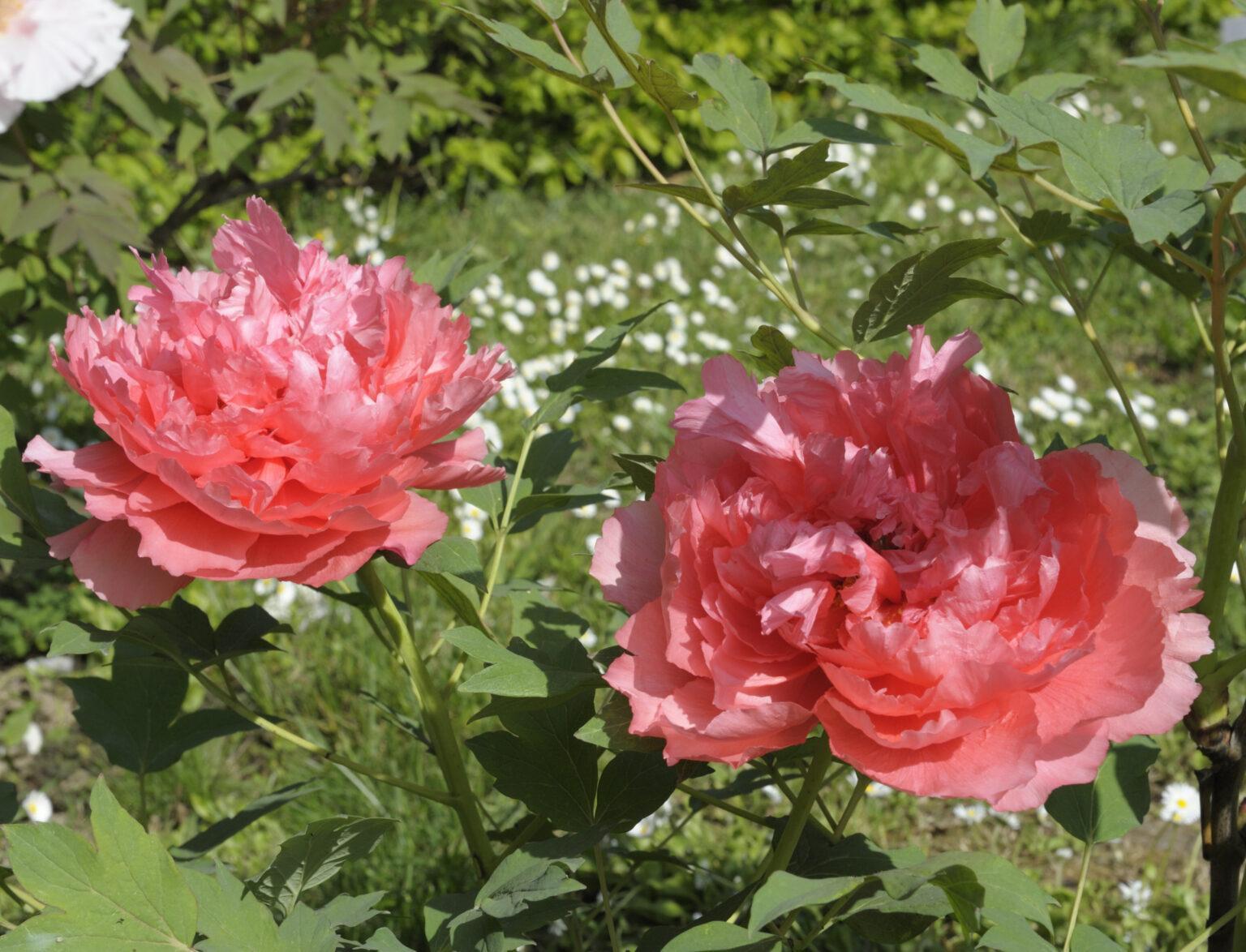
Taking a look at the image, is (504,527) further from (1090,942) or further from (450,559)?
(1090,942)

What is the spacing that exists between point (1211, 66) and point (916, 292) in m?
0.40

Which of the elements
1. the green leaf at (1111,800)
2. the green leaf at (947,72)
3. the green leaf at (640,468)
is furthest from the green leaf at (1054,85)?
the green leaf at (1111,800)

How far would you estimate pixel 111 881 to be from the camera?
772 mm

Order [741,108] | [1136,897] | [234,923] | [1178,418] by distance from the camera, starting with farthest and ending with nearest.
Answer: [1178,418] → [1136,897] → [741,108] → [234,923]

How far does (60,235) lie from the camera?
6.48 feet

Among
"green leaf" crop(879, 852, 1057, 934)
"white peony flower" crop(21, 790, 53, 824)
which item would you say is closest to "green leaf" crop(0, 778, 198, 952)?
"green leaf" crop(879, 852, 1057, 934)

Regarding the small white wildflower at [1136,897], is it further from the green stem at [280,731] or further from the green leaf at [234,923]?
the green leaf at [234,923]

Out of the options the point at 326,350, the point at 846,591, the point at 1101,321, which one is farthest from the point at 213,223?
the point at 846,591

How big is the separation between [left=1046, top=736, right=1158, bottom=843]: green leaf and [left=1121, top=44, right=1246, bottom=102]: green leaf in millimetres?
603

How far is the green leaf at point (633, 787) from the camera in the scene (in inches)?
35.5

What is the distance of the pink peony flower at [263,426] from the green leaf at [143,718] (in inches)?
14.8

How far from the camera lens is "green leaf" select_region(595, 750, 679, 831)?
0.90m

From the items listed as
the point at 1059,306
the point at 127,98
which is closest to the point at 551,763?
the point at 127,98

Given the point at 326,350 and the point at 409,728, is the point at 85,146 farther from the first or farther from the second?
the point at 326,350
